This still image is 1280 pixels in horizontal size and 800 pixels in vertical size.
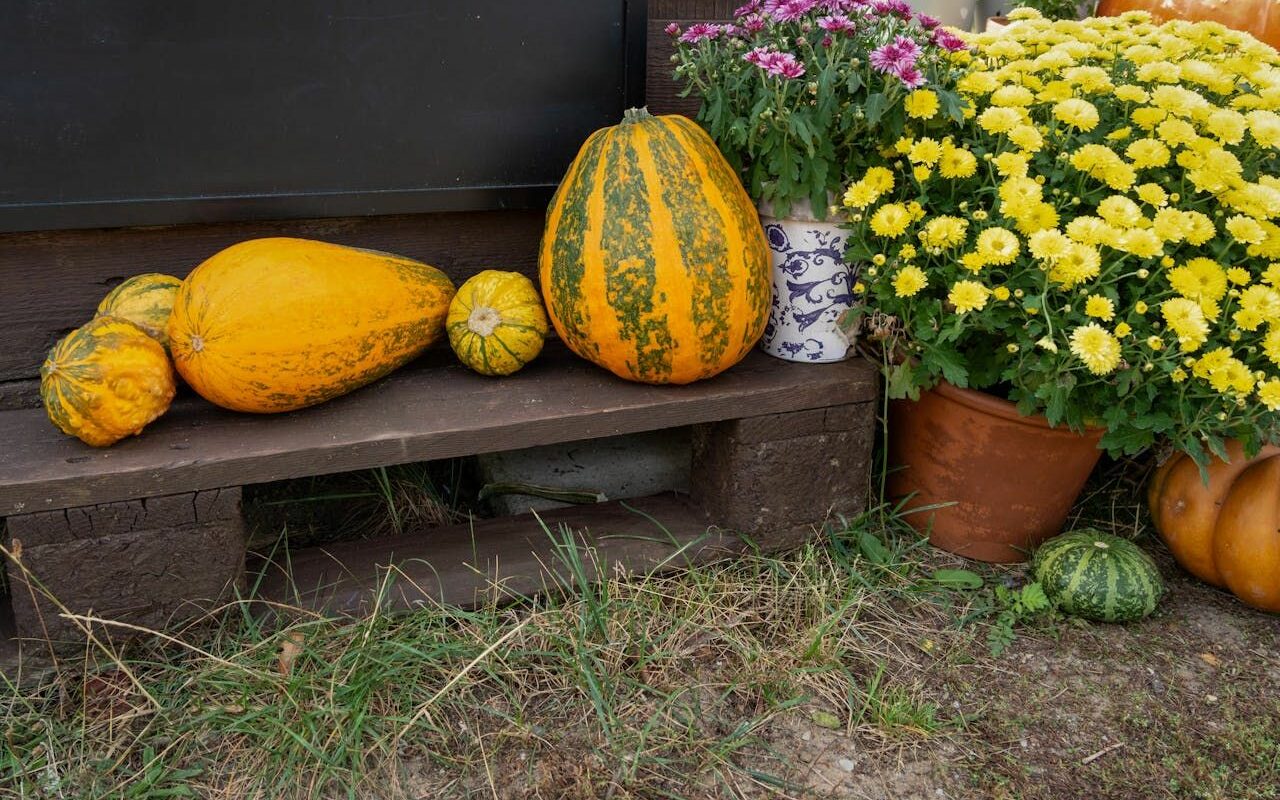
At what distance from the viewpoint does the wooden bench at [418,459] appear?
1.79m

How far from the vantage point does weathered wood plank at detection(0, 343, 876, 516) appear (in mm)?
1773

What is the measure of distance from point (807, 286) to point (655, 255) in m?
0.44

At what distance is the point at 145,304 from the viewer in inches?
79.5

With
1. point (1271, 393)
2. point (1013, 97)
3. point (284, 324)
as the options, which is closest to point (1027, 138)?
point (1013, 97)

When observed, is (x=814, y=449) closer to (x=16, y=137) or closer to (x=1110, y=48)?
(x=1110, y=48)

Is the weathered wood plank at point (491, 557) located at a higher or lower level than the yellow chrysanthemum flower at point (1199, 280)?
lower

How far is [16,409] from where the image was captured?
2.18 metres

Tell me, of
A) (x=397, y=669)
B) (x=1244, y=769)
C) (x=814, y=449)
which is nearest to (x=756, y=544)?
(x=814, y=449)

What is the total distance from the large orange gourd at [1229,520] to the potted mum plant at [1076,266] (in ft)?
0.54

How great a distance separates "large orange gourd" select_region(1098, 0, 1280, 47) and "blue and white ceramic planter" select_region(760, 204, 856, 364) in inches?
77.2

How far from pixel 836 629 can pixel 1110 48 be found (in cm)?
159

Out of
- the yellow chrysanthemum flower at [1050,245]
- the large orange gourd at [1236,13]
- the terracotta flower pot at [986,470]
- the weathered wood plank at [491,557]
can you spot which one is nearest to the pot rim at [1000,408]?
the terracotta flower pot at [986,470]

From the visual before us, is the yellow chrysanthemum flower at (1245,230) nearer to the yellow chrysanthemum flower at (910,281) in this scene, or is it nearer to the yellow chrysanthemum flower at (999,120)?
the yellow chrysanthemum flower at (999,120)

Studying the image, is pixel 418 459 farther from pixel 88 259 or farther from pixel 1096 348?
pixel 1096 348
